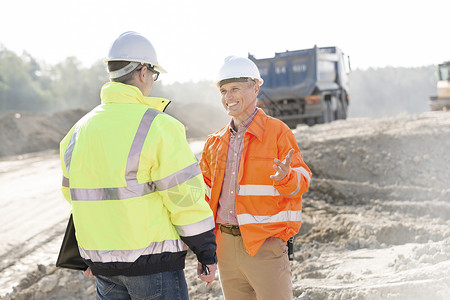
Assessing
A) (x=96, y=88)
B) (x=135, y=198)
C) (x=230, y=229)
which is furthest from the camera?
(x=96, y=88)

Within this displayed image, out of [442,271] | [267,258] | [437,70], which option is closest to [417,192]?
[442,271]

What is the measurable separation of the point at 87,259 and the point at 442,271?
2789 millimetres

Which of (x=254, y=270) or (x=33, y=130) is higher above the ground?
(x=33, y=130)

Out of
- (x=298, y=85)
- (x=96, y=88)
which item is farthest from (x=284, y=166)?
(x=96, y=88)

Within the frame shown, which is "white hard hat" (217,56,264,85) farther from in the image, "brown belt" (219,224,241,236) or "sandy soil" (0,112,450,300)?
"sandy soil" (0,112,450,300)

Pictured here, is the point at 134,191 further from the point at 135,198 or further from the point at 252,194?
the point at 252,194

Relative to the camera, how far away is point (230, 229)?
291 centimetres

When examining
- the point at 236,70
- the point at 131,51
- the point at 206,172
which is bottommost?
the point at 206,172

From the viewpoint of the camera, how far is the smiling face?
9.85 ft

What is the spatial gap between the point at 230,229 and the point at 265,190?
1.08 feet

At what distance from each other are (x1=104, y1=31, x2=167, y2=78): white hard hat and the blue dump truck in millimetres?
12529

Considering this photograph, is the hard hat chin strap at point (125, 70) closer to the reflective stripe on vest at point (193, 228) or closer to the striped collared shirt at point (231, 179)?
the reflective stripe on vest at point (193, 228)

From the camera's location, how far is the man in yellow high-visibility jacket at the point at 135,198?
212 centimetres

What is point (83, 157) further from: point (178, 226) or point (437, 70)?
point (437, 70)
